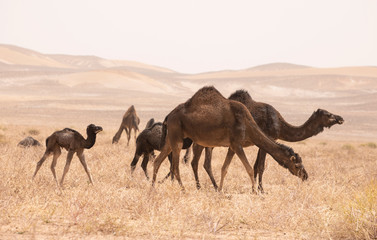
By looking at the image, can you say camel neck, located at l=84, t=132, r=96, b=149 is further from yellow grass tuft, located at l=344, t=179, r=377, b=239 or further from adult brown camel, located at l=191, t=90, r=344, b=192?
yellow grass tuft, located at l=344, t=179, r=377, b=239

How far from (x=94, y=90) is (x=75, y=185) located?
249ft

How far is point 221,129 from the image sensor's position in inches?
354

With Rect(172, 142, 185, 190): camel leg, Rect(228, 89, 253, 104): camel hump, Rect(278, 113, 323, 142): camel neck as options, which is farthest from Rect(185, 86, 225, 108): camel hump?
Rect(278, 113, 323, 142): camel neck

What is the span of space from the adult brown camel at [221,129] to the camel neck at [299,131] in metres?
1.73

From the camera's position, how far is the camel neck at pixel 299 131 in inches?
423

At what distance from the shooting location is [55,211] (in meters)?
7.07

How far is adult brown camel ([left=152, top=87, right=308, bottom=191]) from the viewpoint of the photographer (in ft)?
28.5

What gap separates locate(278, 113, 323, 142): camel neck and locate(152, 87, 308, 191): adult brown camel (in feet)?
5.67

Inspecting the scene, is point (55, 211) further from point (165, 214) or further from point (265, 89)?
point (265, 89)

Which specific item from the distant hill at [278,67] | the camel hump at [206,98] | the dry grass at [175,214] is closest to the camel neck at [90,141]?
the dry grass at [175,214]

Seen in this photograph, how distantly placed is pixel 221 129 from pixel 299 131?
248 centimetres

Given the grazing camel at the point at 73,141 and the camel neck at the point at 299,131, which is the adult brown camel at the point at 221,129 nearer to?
the grazing camel at the point at 73,141

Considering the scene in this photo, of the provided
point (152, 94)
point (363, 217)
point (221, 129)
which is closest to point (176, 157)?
point (221, 129)

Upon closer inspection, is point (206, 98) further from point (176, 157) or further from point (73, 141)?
point (73, 141)
